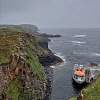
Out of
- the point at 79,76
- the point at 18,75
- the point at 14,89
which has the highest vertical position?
the point at 18,75

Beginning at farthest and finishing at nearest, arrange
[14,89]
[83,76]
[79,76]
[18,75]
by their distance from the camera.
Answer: [79,76]
[83,76]
[18,75]
[14,89]

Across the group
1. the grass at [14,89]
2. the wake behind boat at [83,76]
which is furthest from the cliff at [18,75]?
the wake behind boat at [83,76]

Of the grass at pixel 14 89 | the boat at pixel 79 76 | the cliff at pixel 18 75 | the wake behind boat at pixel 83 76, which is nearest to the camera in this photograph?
the grass at pixel 14 89

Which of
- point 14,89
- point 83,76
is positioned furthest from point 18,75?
point 83,76

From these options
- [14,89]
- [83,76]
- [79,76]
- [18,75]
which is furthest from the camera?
[79,76]

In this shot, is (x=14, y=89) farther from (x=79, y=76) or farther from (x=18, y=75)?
(x=79, y=76)

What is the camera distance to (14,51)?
96.1m

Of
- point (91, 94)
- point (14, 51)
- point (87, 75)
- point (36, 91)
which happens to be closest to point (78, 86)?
point (87, 75)

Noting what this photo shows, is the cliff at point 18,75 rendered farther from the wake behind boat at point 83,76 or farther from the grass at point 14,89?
the wake behind boat at point 83,76

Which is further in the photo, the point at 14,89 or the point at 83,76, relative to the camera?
the point at 83,76

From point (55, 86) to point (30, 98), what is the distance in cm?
2677

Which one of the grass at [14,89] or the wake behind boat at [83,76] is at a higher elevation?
the grass at [14,89]

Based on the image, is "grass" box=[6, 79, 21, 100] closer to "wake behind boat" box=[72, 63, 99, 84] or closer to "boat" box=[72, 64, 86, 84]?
"boat" box=[72, 64, 86, 84]

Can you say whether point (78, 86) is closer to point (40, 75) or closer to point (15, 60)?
point (40, 75)
